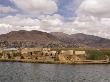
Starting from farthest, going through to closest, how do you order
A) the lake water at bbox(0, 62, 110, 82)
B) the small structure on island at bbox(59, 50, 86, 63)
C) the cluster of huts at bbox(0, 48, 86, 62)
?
the cluster of huts at bbox(0, 48, 86, 62), the small structure on island at bbox(59, 50, 86, 63), the lake water at bbox(0, 62, 110, 82)

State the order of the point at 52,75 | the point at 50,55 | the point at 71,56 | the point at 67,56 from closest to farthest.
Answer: the point at 52,75 → the point at 71,56 → the point at 67,56 → the point at 50,55

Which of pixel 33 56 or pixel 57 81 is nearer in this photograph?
pixel 57 81

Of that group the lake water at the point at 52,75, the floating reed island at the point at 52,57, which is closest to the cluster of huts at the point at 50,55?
the floating reed island at the point at 52,57

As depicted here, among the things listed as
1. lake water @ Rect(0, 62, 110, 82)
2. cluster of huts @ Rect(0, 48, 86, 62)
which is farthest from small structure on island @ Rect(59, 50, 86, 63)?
lake water @ Rect(0, 62, 110, 82)

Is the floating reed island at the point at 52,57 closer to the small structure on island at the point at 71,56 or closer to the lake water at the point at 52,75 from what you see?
the small structure on island at the point at 71,56

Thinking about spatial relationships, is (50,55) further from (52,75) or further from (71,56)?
(52,75)

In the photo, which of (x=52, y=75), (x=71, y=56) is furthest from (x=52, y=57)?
(x=52, y=75)

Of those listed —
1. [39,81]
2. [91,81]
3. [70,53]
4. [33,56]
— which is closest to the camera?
[39,81]

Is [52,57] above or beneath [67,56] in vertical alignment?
beneath

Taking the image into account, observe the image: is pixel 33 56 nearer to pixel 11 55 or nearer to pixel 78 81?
pixel 11 55

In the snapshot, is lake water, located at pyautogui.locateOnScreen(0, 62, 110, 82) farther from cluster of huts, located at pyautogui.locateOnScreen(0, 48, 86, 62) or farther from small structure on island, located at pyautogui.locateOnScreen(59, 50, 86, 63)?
cluster of huts, located at pyautogui.locateOnScreen(0, 48, 86, 62)

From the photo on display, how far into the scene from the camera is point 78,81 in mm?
67312

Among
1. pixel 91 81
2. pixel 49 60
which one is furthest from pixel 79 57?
pixel 91 81

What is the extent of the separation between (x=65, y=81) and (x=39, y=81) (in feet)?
21.1
